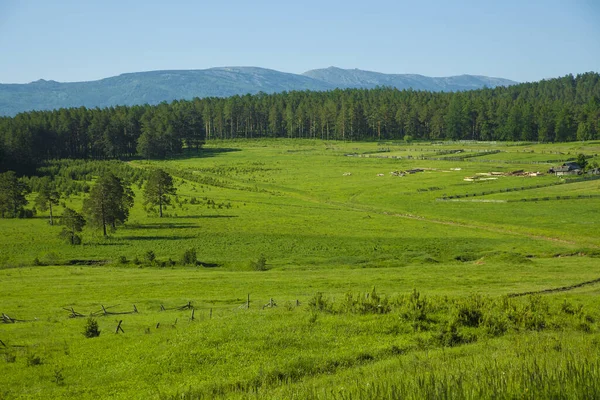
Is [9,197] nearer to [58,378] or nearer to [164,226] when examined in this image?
[164,226]

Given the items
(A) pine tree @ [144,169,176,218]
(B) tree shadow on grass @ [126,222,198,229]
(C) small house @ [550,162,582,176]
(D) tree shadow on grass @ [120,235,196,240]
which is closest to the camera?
(D) tree shadow on grass @ [120,235,196,240]

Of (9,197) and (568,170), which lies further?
(568,170)

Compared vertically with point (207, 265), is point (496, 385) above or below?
above

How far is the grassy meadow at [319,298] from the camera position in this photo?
1867cm

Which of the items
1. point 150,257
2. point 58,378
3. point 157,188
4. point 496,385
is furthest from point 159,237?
point 496,385

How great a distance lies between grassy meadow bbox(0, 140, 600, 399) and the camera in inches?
735

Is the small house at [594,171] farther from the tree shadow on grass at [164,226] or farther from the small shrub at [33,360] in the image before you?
the small shrub at [33,360]

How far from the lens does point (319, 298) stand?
95.3 feet

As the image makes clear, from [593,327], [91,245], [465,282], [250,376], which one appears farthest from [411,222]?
[250,376]

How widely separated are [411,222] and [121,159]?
135 metres

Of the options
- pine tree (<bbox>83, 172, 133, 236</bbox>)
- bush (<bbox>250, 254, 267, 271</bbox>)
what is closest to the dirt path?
bush (<bbox>250, 254, 267, 271</bbox>)

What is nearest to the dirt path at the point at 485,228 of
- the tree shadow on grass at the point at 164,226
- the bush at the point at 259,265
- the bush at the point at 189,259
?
the tree shadow on grass at the point at 164,226

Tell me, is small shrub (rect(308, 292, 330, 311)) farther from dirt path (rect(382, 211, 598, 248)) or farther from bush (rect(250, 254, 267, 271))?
dirt path (rect(382, 211, 598, 248))

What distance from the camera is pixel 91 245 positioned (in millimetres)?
65750
